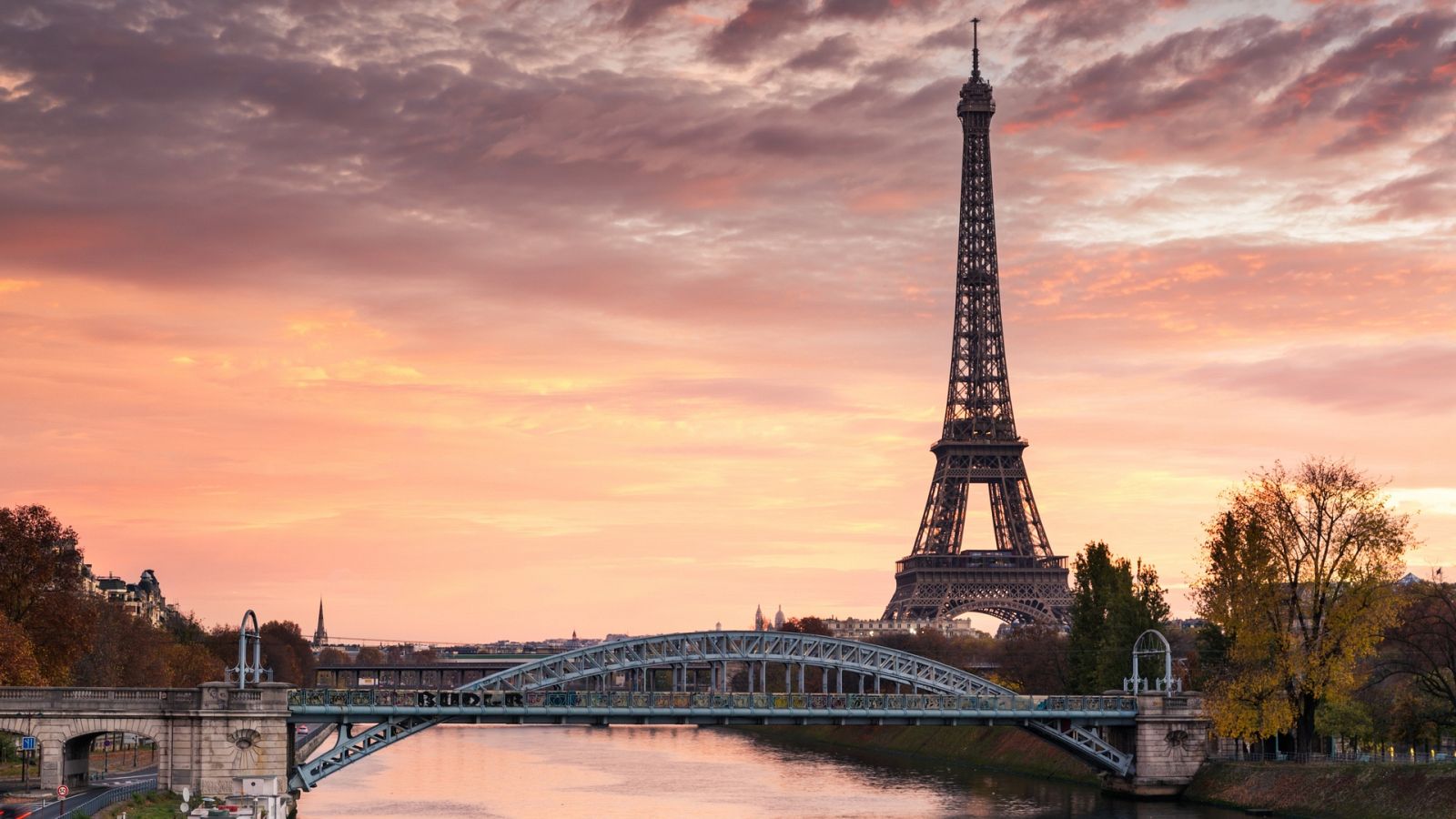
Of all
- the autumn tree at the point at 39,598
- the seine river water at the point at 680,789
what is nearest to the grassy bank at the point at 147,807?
the seine river water at the point at 680,789

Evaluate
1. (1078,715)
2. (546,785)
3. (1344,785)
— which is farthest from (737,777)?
(1344,785)

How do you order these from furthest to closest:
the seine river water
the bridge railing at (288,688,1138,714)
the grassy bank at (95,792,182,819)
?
the seine river water → the bridge railing at (288,688,1138,714) → the grassy bank at (95,792,182,819)

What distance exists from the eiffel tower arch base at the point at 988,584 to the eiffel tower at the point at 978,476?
0.09 metres

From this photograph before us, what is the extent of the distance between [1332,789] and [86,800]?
2068 inches

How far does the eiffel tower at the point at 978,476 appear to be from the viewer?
170500mm

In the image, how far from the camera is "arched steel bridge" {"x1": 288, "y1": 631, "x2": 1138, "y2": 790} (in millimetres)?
82688

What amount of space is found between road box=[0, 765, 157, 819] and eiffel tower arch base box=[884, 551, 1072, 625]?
9680 cm

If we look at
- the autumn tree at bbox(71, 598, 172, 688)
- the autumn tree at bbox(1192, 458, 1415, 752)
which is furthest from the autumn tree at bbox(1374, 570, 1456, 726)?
the autumn tree at bbox(71, 598, 172, 688)

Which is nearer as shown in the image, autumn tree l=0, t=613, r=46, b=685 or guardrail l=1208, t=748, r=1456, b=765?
guardrail l=1208, t=748, r=1456, b=765

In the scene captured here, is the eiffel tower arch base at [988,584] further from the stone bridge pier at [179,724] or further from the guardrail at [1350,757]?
the stone bridge pier at [179,724]

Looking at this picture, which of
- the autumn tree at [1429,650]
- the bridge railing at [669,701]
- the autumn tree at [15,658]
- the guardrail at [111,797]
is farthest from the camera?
the autumn tree at [15,658]

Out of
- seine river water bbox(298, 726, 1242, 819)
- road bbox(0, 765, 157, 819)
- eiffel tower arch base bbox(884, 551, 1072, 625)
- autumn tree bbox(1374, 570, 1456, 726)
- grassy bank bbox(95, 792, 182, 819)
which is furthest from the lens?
eiffel tower arch base bbox(884, 551, 1072, 625)

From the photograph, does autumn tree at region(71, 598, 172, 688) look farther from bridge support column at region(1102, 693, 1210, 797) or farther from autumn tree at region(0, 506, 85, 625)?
bridge support column at region(1102, 693, 1210, 797)

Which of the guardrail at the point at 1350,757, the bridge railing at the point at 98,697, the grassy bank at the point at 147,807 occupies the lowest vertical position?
the grassy bank at the point at 147,807
